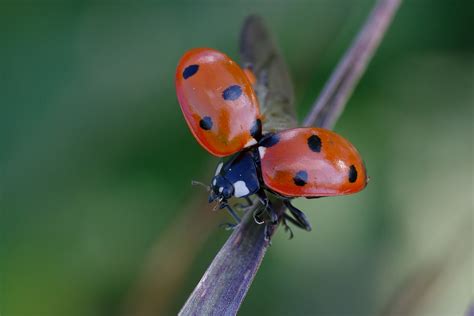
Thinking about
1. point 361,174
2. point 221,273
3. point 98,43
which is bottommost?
point 361,174

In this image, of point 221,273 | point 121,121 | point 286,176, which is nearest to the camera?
point 221,273

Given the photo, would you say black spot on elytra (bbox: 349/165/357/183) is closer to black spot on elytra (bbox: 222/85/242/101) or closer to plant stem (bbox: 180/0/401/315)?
plant stem (bbox: 180/0/401/315)

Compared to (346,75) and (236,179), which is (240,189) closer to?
(236,179)

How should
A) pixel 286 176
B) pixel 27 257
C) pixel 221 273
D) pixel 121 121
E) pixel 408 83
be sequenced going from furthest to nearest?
pixel 408 83, pixel 121 121, pixel 27 257, pixel 286 176, pixel 221 273

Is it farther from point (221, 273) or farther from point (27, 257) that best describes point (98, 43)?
point (221, 273)

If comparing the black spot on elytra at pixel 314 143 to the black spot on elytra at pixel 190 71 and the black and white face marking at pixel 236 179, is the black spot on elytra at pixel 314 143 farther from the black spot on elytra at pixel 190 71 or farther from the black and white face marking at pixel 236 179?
the black spot on elytra at pixel 190 71

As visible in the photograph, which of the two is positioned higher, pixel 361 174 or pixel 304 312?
pixel 361 174

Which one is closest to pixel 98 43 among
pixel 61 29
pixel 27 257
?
pixel 61 29
